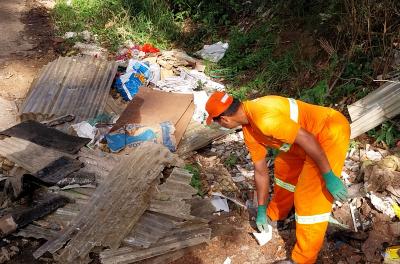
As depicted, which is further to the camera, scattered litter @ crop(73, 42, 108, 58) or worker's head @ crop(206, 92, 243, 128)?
scattered litter @ crop(73, 42, 108, 58)

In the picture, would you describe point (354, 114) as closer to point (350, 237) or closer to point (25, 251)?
point (350, 237)

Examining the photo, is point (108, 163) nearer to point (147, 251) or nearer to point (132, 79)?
point (147, 251)

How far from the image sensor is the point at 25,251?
3984 millimetres

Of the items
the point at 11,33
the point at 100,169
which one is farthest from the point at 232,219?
the point at 11,33

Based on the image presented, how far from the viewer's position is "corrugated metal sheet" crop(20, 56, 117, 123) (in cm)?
605

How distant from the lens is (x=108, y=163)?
4.84 meters

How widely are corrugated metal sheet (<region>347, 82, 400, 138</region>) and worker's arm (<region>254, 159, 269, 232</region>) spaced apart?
5.70 feet

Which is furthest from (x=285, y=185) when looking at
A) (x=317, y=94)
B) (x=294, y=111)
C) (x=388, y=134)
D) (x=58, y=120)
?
(x=58, y=120)

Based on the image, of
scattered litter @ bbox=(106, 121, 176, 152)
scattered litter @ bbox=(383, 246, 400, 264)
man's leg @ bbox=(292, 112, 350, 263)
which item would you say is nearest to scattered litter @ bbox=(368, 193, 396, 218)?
scattered litter @ bbox=(383, 246, 400, 264)

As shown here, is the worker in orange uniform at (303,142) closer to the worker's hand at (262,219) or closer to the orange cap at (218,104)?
the orange cap at (218,104)

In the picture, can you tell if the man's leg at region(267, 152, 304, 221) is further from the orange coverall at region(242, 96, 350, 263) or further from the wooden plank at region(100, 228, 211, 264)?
the wooden plank at region(100, 228, 211, 264)

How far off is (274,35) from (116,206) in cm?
466

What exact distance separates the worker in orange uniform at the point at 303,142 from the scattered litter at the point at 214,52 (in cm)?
447

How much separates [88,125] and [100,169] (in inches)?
45.5
